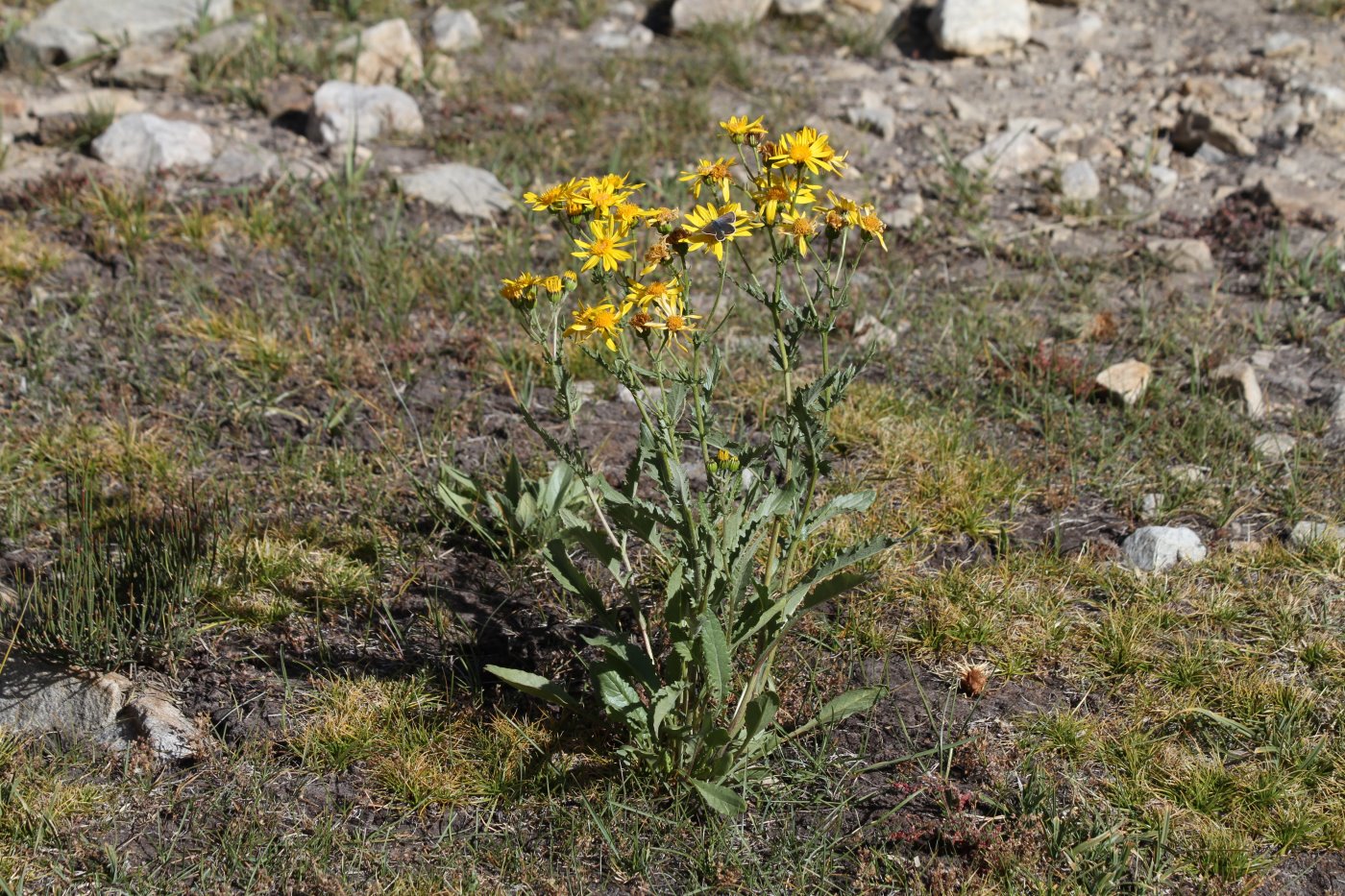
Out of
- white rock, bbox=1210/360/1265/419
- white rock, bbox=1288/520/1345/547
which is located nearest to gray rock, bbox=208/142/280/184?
white rock, bbox=1210/360/1265/419

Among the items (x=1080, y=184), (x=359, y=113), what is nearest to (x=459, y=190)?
(x=359, y=113)

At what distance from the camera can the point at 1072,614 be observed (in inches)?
135

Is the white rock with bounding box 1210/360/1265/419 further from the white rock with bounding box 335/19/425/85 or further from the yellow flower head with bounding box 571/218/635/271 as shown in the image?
the white rock with bounding box 335/19/425/85

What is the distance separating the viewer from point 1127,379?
4320mm

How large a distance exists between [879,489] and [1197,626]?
3.34ft

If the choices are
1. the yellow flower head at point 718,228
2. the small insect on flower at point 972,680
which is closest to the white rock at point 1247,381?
the small insect on flower at point 972,680

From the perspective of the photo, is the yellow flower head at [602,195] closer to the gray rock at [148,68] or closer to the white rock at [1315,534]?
the white rock at [1315,534]

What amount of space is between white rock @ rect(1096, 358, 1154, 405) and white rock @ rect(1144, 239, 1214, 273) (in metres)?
0.97

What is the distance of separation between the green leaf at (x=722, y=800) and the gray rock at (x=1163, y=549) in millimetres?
1588

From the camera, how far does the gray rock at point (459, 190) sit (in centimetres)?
553

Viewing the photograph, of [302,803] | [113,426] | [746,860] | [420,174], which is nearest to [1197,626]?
[746,860]

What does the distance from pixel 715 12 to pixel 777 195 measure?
5.05 meters

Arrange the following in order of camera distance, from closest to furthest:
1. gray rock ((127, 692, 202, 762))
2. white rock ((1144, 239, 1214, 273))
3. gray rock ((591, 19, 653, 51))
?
gray rock ((127, 692, 202, 762)) < white rock ((1144, 239, 1214, 273)) < gray rock ((591, 19, 653, 51))

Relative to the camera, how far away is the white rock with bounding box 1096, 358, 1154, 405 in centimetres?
429
